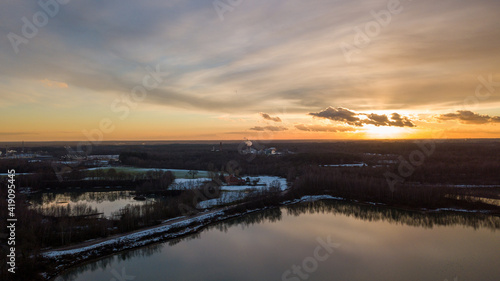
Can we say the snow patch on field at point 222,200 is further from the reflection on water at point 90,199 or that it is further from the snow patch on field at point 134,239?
the reflection on water at point 90,199

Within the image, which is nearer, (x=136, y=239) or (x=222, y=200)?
(x=136, y=239)

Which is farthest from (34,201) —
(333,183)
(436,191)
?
(436,191)

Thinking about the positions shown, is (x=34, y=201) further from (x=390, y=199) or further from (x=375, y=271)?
(x=390, y=199)

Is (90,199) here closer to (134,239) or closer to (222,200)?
(222,200)

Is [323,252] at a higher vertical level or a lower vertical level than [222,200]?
lower

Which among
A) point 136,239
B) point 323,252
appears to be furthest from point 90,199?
point 323,252
